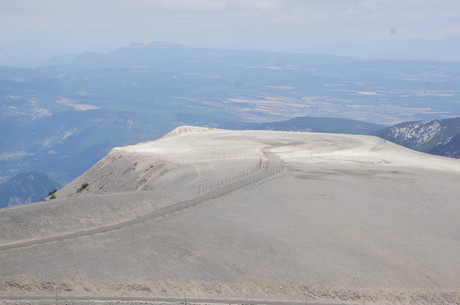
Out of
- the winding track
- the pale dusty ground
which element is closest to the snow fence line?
the pale dusty ground

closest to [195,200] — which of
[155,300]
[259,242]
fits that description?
[259,242]

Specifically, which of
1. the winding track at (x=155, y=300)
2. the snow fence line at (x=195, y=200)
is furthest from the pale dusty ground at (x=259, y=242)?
the snow fence line at (x=195, y=200)

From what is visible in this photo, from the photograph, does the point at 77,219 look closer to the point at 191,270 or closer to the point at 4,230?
the point at 4,230

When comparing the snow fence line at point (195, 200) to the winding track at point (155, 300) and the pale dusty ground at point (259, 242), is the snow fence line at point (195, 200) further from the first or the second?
the winding track at point (155, 300)

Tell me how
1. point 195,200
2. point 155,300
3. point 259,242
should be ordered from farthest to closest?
1. point 195,200
2. point 259,242
3. point 155,300

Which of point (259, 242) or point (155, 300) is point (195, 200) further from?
point (155, 300)

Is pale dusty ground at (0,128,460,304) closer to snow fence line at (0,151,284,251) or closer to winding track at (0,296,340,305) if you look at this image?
winding track at (0,296,340,305)
